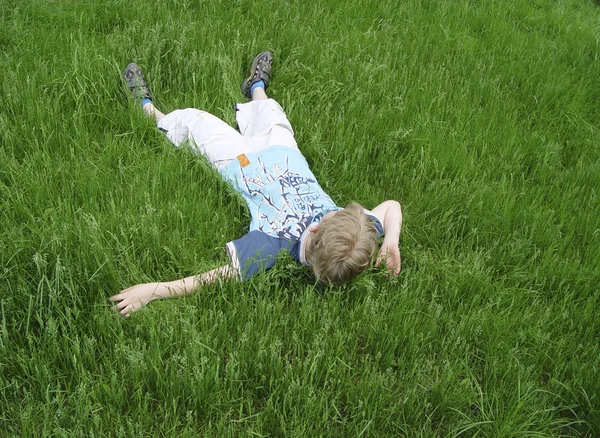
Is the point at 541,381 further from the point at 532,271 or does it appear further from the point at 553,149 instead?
the point at 553,149

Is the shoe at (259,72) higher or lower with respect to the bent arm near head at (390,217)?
higher

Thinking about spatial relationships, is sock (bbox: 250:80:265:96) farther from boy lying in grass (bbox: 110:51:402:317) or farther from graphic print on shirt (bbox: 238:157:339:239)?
graphic print on shirt (bbox: 238:157:339:239)

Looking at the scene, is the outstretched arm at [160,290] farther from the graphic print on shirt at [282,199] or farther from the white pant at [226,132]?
the white pant at [226,132]

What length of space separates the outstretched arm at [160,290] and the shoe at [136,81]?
1634 mm

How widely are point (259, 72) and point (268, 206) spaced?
4.65ft

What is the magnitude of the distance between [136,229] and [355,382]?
1.33 m

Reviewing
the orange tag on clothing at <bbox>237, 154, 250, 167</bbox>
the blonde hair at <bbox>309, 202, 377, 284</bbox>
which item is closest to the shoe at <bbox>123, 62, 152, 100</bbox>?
the orange tag on clothing at <bbox>237, 154, 250, 167</bbox>

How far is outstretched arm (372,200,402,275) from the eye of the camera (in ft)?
10.1

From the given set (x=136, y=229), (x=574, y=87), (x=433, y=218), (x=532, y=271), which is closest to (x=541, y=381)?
(x=532, y=271)

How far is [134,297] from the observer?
2.67 metres

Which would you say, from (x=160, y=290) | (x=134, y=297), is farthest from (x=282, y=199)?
(x=134, y=297)

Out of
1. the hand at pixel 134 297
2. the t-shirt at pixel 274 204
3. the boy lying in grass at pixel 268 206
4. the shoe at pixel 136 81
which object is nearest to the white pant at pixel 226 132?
the boy lying in grass at pixel 268 206

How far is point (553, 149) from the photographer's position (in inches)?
164

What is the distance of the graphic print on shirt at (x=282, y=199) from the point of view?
125 inches
